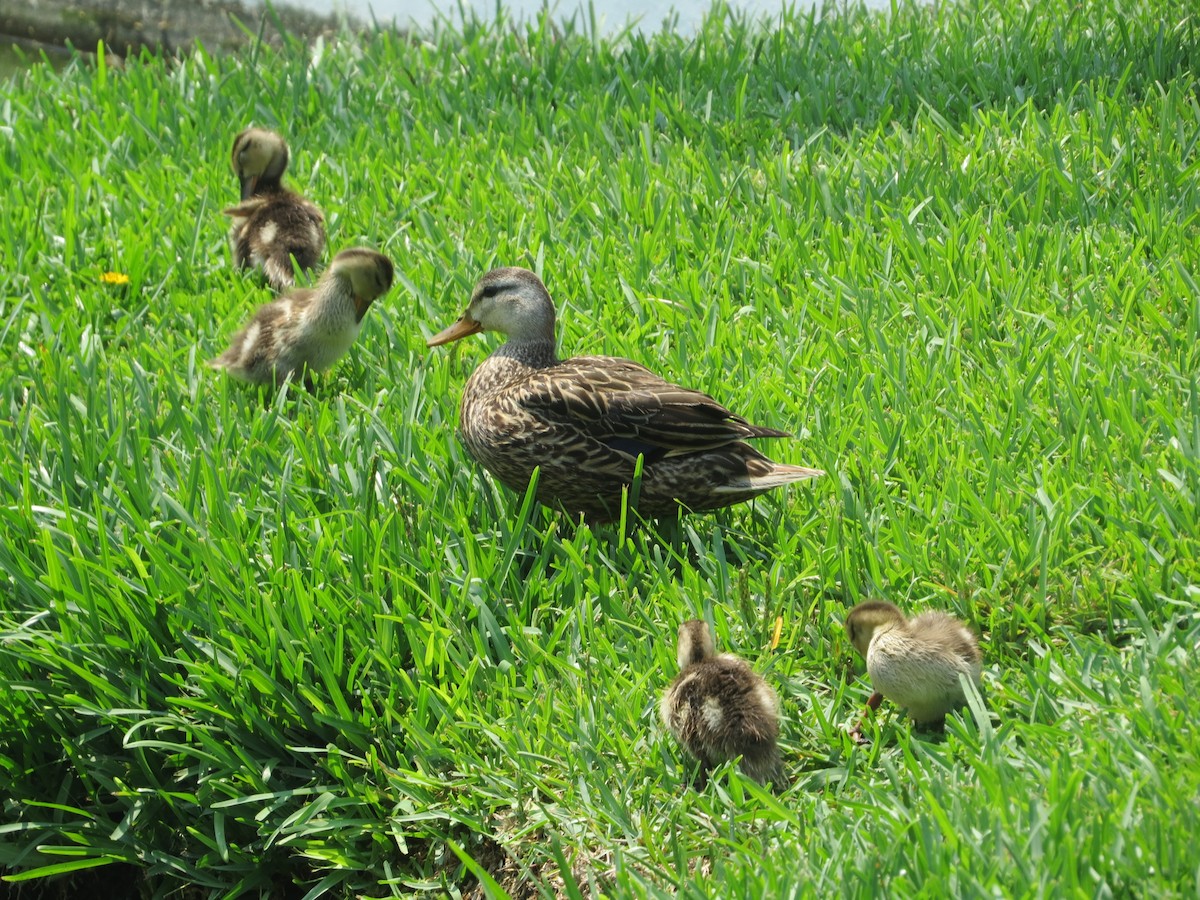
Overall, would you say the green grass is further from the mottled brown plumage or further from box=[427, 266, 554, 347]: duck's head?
box=[427, 266, 554, 347]: duck's head

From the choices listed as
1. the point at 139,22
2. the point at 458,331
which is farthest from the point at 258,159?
→ the point at 139,22

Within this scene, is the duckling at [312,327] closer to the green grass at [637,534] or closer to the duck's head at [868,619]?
the green grass at [637,534]

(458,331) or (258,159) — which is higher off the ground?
(258,159)

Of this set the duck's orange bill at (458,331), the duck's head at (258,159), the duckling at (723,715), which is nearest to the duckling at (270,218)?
the duck's head at (258,159)

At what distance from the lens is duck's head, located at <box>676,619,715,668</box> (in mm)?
3836

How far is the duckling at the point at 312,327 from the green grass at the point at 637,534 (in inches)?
6.8

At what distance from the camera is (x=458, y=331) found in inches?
219

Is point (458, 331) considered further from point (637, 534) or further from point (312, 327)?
point (637, 534)

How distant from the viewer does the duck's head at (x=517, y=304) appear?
529cm

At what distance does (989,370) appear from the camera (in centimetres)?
520

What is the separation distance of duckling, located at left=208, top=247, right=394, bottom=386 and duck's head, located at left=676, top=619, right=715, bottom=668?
2.40m

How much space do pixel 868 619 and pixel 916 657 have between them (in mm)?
267

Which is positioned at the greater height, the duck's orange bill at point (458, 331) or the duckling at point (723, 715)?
the duck's orange bill at point (458, 331)

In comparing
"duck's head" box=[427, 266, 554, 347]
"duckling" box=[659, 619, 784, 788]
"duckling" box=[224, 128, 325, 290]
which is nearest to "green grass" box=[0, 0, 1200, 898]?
"duckling" box=[659, 619, 784, 788]
